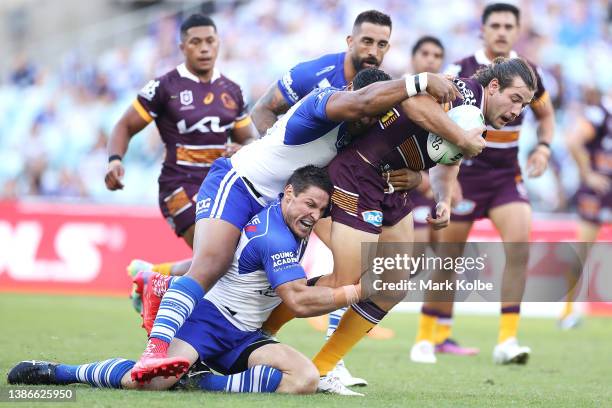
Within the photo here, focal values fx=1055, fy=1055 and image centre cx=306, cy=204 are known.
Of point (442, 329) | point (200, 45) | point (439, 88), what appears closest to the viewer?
point (439, 88)

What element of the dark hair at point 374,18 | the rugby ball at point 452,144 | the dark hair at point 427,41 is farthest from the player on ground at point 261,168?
the dark hair at point 427,41

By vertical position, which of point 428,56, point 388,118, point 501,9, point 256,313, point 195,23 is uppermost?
point 501,9

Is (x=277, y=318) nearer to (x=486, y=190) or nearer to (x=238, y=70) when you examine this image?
(x=486, y=190)

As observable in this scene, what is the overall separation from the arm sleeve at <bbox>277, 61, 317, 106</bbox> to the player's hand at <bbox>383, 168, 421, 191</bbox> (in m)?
1.59

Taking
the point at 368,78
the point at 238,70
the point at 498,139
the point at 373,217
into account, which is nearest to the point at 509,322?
the point at 498,139

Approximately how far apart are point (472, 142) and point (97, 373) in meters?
2.69

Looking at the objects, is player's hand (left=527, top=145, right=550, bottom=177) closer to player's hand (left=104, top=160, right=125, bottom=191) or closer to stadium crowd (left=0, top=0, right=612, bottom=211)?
player's hand (left=104, top=160, right=125, bottom=191)

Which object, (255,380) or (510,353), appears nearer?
(255,380)

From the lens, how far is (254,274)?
22.1 ft

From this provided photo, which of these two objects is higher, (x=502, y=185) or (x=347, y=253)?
(x=502, y=185)

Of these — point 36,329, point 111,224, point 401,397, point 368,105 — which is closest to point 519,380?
point 401,397

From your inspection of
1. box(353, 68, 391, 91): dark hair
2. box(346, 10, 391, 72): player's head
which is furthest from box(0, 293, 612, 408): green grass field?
box(346, 10, 391, 72): player's head

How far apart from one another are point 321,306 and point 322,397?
0.63 metres

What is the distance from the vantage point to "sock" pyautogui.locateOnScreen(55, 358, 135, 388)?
21.0ft
